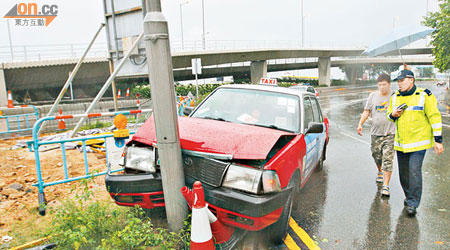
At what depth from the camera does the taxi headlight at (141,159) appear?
337cm

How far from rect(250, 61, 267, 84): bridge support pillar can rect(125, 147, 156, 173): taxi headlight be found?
42.5 m

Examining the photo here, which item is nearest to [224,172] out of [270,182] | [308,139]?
[270,182]

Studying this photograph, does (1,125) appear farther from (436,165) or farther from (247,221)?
(436,165)

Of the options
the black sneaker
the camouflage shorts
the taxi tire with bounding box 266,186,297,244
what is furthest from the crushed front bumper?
the camouflage shorts

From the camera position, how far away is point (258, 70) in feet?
149

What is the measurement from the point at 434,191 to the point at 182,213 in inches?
176

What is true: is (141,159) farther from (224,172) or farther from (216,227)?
(216,227)

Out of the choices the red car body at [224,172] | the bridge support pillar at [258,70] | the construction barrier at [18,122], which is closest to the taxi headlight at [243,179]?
the red car body at [224,172]

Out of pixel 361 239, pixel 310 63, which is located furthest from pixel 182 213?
pixel 310 63

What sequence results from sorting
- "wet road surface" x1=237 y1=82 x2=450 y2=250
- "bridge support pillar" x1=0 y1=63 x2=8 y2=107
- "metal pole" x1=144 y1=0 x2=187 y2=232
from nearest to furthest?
"metal pole" x1=144 y1=0 x2=187 y2=232 → "wet road surface" x1=237 y1=82 x2=450 y2=250 → "bridge support pillar" x1=0 y1=63 x2=8 y2=107

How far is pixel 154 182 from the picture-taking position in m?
3.28

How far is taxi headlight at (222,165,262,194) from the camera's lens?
2.89m

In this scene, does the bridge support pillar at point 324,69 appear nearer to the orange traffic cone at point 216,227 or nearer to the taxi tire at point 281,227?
the taxi tire at point 281,227

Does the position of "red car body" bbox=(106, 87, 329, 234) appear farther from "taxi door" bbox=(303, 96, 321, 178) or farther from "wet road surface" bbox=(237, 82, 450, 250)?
"wet road surface" bbox=(237, 82, 450, 250)
